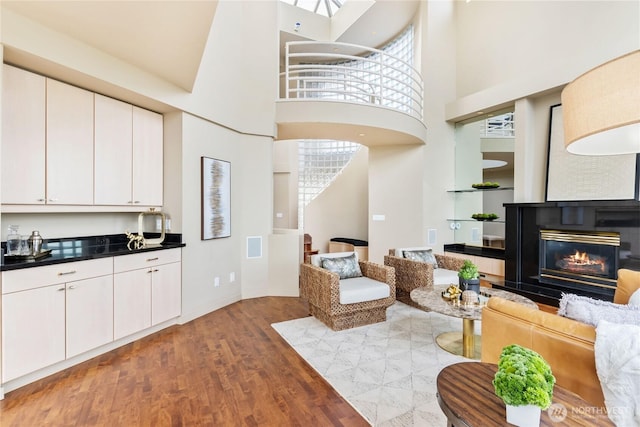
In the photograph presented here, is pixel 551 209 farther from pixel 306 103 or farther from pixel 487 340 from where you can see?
pixel 306 103

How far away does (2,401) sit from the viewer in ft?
7.14

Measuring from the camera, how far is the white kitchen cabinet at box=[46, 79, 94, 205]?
2766mm

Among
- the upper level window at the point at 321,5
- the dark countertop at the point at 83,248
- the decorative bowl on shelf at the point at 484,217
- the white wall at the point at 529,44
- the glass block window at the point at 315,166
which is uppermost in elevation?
the upper level window at the point at 321,5

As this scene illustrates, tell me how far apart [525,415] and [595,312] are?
1016 mm

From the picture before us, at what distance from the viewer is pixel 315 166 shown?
870 centimetres

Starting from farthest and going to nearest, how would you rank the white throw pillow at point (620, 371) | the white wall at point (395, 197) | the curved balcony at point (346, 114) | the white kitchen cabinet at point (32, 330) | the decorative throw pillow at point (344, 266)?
the white wall at point (395, 197) → the curved balcony at point (346, 114) → the decorative throw pillow at point (344, 266) → the white kitchen cabinet at point (32, 330) → the white throw pillow at point (620, 371)

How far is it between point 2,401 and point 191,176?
254 cm

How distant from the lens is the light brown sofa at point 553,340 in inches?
58.8

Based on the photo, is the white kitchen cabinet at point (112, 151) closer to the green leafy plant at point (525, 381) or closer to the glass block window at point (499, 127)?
the green leafy plant at point (525, 381)

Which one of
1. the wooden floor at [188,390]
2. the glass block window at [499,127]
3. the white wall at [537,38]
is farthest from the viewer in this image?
the glass block window at [499,127]

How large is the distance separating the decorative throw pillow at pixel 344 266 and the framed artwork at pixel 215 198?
155cm

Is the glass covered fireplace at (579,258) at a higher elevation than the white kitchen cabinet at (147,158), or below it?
below

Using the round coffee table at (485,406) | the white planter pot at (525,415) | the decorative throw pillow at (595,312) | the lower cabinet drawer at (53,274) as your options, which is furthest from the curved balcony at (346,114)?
the white planter pot at (525,415)

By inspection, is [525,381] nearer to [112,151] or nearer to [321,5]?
[112,151]
